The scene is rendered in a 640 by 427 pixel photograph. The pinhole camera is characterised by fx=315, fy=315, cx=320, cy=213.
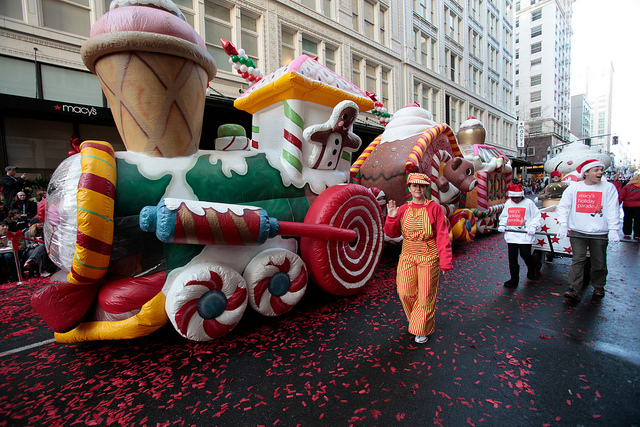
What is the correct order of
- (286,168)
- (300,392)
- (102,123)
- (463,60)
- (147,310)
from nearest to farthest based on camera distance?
1. (300,392)
2. (147,310)
3. (286,168)
4. (102,123)
5. (463,60)

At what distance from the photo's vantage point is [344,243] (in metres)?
3.52

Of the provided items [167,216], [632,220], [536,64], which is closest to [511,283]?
[167,216]

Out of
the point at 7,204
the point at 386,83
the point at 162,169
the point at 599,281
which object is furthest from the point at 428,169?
the point at 386,83

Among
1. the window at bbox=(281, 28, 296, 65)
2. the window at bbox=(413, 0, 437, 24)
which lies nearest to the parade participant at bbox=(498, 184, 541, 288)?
the window at bbox=(281, 28, 296, 65)

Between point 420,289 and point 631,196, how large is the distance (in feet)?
26.4

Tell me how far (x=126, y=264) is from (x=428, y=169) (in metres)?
4.87

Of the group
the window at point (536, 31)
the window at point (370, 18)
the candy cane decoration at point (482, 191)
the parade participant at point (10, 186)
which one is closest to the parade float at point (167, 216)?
the parade participant at point (10, 186)

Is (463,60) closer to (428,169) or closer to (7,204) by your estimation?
(428,169)

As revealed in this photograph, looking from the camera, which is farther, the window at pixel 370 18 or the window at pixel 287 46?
the window at pixel 370 18

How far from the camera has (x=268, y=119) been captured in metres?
3.86

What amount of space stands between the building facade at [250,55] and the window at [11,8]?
2 centimetres

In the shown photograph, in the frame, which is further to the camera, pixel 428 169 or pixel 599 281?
pixel 428 169

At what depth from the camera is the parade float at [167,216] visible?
2389 millimetres

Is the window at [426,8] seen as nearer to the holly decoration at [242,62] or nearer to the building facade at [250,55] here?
the building facade at [250,55]
